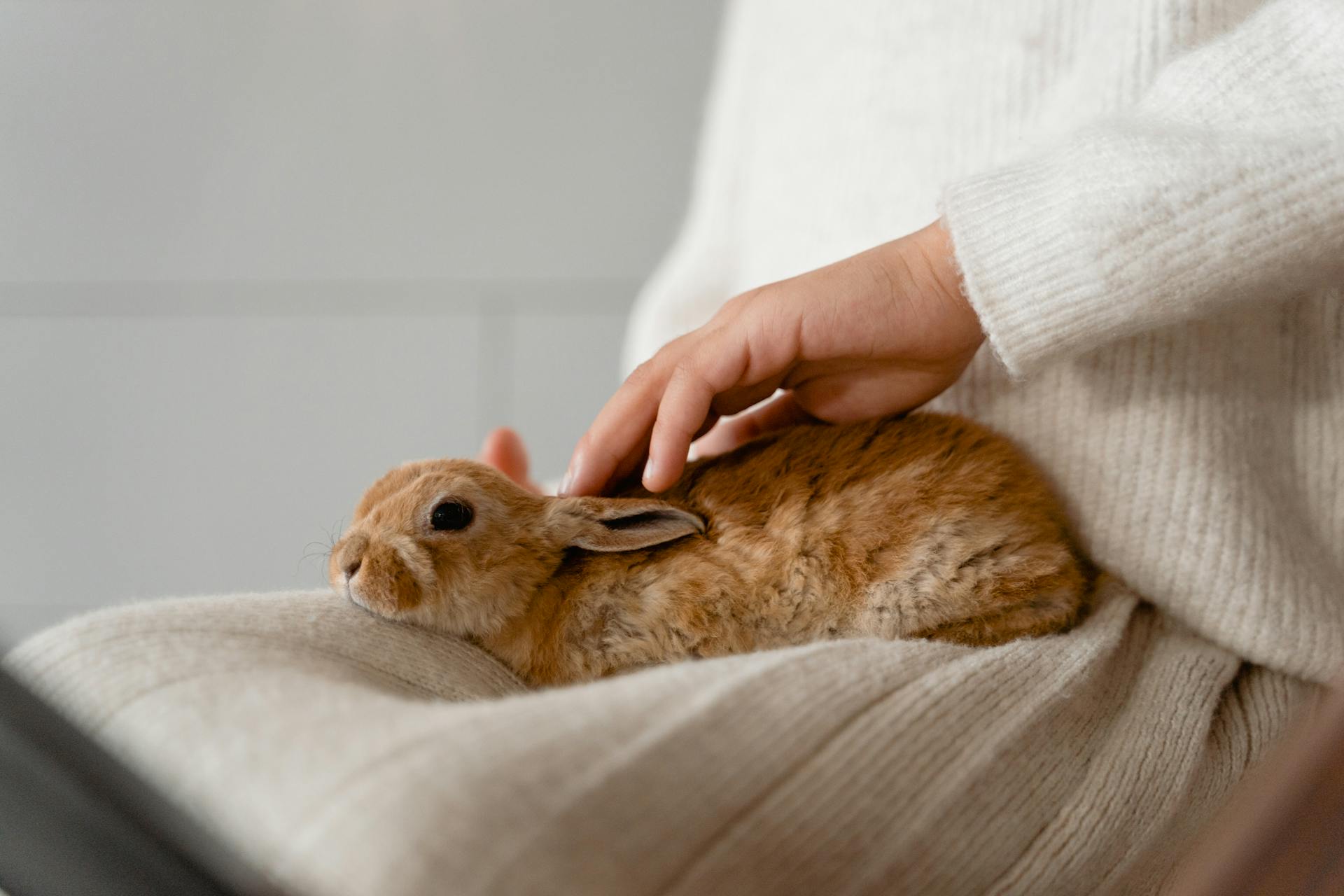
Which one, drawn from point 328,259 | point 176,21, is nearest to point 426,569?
point 328,259

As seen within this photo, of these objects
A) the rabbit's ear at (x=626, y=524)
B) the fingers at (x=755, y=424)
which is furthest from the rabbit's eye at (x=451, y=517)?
the fingers at (x=755, y=424)

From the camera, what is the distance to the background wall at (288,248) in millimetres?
2943

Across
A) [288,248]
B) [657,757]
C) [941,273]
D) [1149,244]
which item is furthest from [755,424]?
[288,248]

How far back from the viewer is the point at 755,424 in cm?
141

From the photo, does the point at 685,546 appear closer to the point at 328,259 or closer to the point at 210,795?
the point at 210,795

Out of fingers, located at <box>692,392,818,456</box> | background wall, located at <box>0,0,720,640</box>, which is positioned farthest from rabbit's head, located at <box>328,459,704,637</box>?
background wall, located at <box>0,0,720,640</box>

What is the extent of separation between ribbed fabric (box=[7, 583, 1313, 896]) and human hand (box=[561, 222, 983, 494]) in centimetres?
32

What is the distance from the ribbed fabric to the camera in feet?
1.86

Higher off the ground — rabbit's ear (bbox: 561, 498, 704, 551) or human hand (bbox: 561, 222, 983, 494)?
human hand (bbox: 561, 222, 983, 494)

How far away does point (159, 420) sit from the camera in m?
3.06

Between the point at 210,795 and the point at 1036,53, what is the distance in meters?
1.18

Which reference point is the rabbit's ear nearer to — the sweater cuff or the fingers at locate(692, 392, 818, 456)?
the fingers at locate(692, 392, 818, 456)

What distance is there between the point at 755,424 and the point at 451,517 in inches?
19.0

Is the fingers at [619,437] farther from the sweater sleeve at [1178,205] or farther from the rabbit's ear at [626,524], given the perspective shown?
the sweater sleeve at [1178,205]
